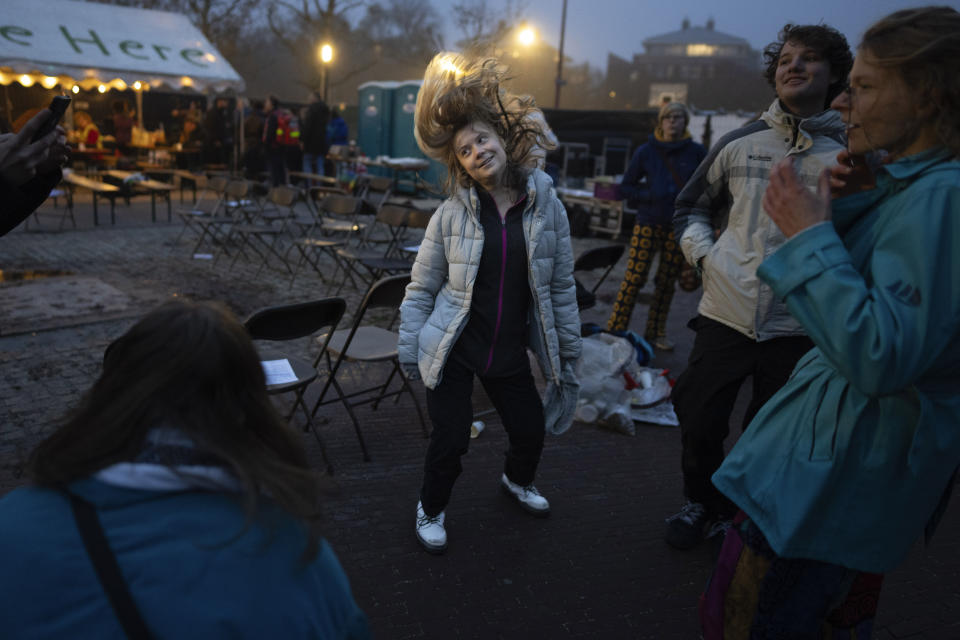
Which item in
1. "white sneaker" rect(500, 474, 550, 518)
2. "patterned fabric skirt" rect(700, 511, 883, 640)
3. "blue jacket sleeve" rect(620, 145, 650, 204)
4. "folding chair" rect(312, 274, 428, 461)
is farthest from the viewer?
"blue jacket sleeve" rect(620, 145, 650, 204)

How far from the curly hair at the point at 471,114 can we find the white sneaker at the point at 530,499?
1.51 metres

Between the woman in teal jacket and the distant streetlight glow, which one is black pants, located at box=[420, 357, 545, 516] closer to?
the woman in teal jacket

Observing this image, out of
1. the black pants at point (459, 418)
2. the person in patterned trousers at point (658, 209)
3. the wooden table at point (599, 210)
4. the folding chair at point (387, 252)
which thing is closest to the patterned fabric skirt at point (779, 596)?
the black pants at point (459, 418)

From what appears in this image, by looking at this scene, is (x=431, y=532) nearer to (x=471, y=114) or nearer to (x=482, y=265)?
(x=482, y=265)

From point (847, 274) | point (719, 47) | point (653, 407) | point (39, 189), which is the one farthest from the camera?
point (719, 47)

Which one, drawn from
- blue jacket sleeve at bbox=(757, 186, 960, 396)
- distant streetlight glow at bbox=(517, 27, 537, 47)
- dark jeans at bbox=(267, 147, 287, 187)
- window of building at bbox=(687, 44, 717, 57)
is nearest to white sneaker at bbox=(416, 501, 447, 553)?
blue jacket sleeve at bbox=(757, 186, 960, 396)

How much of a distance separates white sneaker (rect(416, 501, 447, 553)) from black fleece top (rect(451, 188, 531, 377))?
736 mm

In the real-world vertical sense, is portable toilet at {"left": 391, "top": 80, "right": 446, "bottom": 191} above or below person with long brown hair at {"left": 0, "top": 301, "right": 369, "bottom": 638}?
above

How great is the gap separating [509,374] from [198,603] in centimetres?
197

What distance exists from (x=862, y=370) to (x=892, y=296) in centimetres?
15

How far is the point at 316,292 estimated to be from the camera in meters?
7.90

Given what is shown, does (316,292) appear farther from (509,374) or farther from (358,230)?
(509,374)

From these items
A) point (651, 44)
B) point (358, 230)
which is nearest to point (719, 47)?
point (651, 44)

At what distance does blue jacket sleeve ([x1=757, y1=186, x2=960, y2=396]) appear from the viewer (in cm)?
129
